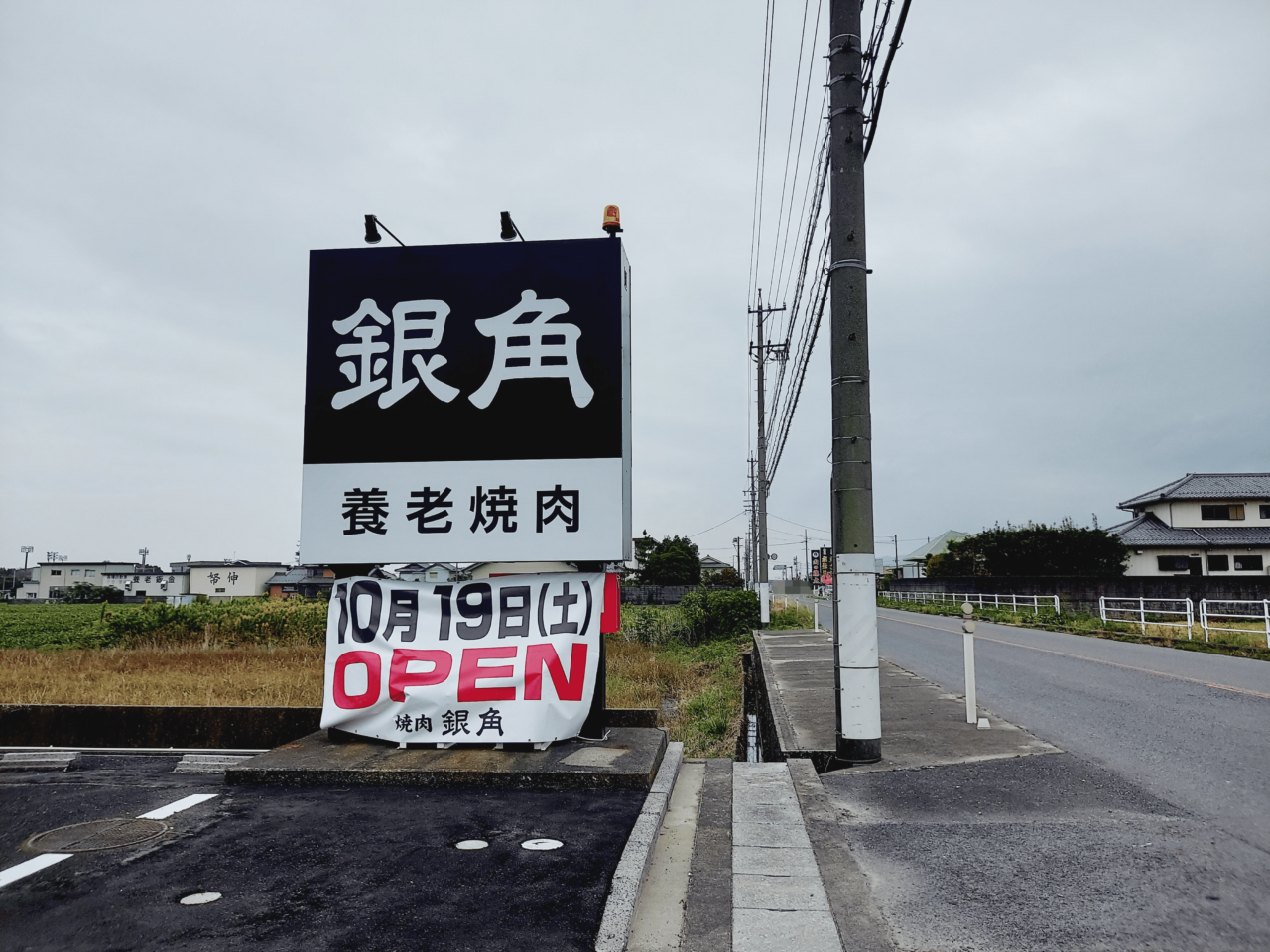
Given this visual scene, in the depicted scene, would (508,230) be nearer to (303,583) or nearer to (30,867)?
(30,867)

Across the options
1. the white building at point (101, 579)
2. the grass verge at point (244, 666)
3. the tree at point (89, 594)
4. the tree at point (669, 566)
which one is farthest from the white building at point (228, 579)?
the grass verge at point (244, 666)

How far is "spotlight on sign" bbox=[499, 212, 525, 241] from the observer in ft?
Answer: 21.7

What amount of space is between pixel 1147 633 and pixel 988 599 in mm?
19789

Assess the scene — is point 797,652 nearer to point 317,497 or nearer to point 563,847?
point 317,497

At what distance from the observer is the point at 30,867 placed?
3.76 meters

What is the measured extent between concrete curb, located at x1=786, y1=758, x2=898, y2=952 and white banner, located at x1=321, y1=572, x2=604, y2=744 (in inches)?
75.0

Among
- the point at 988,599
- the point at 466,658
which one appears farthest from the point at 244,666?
the point at 988,599

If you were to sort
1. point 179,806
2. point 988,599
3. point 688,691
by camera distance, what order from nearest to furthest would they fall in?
point 179,806
point 688,691
point 988,599

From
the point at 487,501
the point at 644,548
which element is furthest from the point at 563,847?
the point at 644,548

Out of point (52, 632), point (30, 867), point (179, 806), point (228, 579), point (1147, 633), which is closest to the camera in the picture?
point (30, 867)

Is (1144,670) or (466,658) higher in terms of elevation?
(466,658)

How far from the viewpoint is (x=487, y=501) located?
6516 mm

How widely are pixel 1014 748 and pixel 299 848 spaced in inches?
209

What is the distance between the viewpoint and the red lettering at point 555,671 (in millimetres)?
6156
